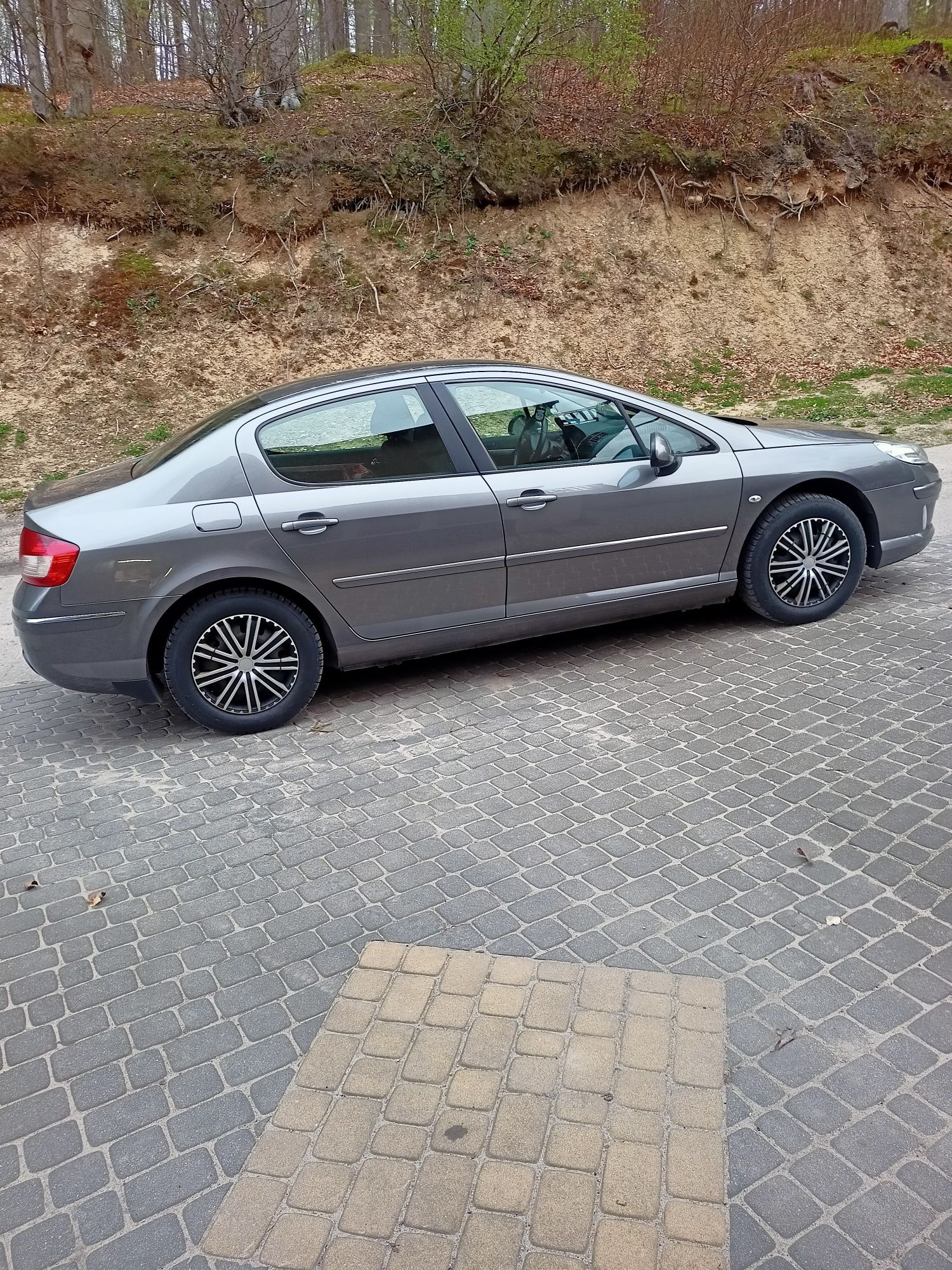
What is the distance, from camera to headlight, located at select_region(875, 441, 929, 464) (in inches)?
231

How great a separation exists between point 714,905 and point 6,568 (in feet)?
22.4

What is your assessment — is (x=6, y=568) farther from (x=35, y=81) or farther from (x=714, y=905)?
(x=35, y=81)

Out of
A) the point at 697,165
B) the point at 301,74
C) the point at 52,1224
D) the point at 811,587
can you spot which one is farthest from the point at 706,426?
the point at 301,74

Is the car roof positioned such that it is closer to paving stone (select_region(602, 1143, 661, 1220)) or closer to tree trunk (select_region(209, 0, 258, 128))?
paving stone (select_region(602, 1143, 661, 1220))

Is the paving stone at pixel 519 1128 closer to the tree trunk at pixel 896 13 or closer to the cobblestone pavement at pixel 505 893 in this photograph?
the cobblestone pavement at pixel 505 893

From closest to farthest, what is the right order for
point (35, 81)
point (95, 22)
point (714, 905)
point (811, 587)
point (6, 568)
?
1. point (714, 905)
2. point (811, 587)
3. point (6, 568)
4. point (35, 81)
5. point (95, 22)

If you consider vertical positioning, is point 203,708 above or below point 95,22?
below

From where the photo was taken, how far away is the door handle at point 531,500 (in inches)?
199

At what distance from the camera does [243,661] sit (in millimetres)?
4855

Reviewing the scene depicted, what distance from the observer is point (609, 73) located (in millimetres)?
16203

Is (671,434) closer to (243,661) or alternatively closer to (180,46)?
(243,661)

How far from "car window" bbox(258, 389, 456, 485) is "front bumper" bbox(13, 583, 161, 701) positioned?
3.36ft

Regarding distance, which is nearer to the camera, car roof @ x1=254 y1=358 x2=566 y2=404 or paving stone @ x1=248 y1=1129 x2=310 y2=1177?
paving stone @ x1=248 y1=1129 x2=310 y2=1177

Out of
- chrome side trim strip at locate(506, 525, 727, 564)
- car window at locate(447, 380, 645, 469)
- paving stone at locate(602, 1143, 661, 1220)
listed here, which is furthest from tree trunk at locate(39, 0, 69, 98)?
paving stone at locate(602, 1143, 661, 1220)
